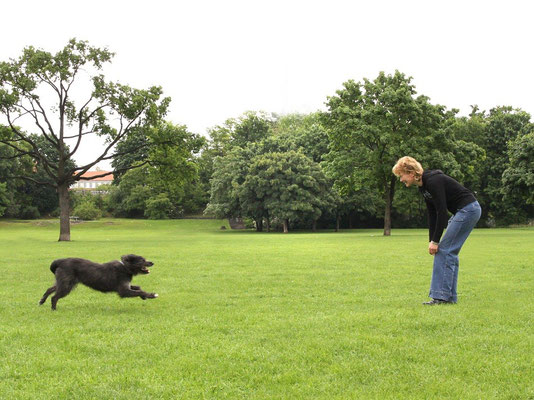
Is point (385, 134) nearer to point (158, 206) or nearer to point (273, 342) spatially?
point (273, 342)

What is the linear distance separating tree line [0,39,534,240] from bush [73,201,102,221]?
0.16 meters

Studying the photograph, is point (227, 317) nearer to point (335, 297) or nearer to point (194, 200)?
point (335, 297)

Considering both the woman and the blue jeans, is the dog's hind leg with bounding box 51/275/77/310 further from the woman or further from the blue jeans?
the blue jeans

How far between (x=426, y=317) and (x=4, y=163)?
65778 mm

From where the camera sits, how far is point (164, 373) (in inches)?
191

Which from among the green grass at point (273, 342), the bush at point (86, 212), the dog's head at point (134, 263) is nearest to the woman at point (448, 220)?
the green grass at point (273, 342)

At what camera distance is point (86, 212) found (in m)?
70.5

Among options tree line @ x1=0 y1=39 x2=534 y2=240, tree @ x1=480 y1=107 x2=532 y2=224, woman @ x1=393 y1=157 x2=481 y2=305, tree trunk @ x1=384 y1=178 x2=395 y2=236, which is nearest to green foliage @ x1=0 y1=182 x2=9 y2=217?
tree line @ x1=0 y1=39 x2=534 y2=240

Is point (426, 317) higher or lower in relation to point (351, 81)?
lower

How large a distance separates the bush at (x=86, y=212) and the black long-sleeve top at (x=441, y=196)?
224ft

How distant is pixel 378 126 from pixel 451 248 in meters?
29.0

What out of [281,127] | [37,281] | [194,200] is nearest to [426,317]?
[37,281]

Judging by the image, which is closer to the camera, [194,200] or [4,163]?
[4,163]

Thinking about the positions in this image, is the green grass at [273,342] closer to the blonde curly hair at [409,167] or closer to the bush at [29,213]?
the blonde curly hair at [409,167]
